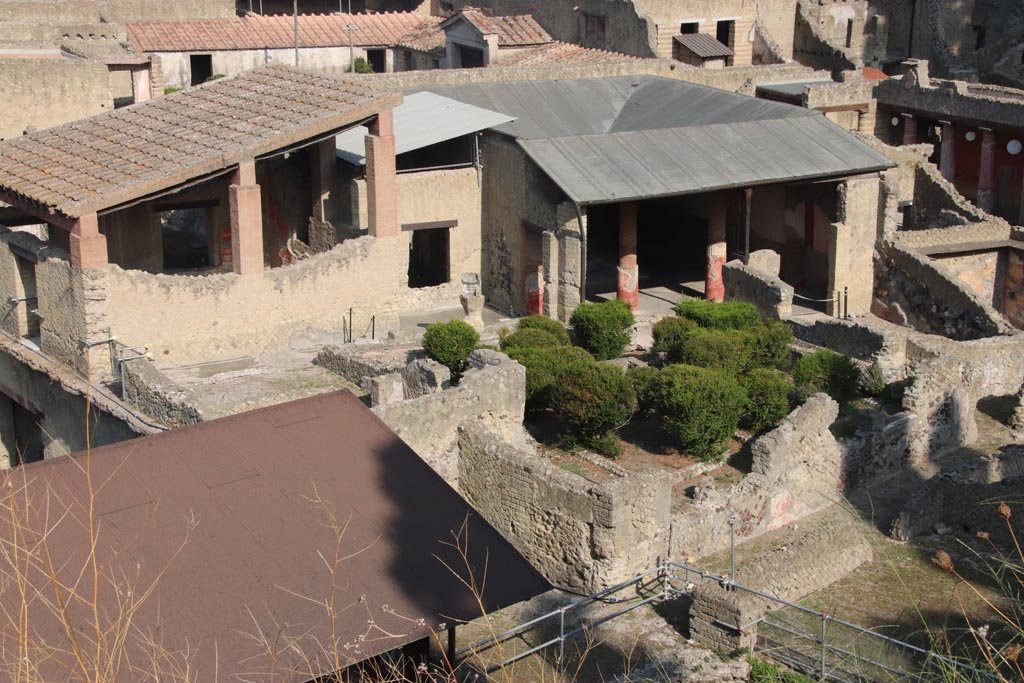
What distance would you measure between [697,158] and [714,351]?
6135 millimetres

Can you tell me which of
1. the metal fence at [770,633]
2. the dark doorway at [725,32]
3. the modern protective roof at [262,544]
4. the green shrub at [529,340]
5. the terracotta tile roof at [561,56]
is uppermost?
the dark doorway at [725,32]

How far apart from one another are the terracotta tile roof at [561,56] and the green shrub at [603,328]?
443 inches

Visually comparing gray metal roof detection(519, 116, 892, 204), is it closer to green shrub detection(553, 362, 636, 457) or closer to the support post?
green shrub detection(553, 362, 636, 457)

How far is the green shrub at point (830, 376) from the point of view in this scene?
20844mm

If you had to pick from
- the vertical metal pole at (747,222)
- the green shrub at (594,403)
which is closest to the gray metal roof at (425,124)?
the vertical metal pole at (747,222)

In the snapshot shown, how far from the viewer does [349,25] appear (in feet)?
135

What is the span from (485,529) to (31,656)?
4.34 metres

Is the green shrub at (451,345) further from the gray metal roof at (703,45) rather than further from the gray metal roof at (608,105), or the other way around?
the gray metal roof at (703,45)

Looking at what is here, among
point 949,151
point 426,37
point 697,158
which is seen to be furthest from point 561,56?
point 697,158

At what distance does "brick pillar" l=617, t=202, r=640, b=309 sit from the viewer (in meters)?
25.6

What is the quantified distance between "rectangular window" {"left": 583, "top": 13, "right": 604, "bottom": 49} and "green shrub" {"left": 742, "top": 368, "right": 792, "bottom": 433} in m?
17.4

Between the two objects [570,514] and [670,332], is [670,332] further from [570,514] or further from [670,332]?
[570,514]

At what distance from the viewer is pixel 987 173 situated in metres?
31.5

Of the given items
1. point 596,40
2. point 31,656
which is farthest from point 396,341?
point 596,40
